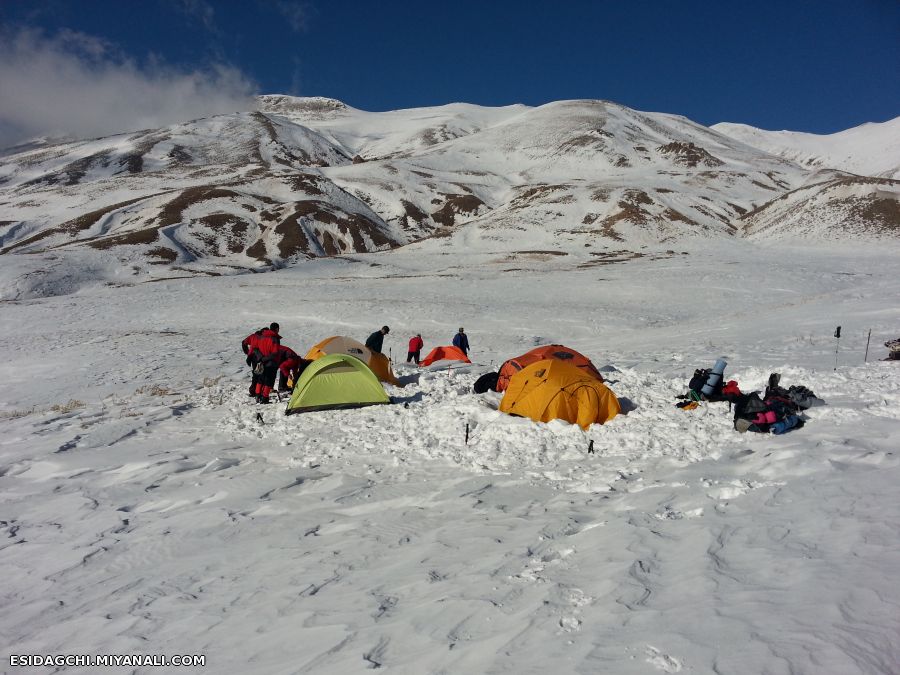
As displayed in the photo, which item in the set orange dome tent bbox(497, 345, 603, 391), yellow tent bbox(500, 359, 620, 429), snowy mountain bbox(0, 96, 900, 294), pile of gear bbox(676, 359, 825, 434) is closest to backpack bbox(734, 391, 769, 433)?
pile of gear bbox(676, 359, 825, 434)

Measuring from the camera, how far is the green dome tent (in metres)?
11.7

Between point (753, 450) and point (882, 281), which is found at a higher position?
point (882, 281)

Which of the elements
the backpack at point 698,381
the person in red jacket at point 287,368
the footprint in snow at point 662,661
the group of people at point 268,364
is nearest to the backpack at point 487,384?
the backpack at point 698,381

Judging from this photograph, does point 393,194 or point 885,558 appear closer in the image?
point 885,558

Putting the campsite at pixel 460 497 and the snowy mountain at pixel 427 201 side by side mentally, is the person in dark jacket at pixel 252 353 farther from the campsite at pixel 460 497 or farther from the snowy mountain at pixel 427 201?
the snowy mountain at pixel 427 201

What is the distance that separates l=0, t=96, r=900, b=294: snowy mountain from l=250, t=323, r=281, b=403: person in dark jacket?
47688 millimetres

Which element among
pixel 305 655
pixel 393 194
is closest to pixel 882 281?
pixel 305 655

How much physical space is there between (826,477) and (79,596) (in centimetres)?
895

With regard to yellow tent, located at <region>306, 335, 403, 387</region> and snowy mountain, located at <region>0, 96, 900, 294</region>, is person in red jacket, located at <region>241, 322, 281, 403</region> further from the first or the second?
snowy mountain, located at <region>0, 96, 900, 294</region>

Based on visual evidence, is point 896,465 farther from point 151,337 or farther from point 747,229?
point 747,229

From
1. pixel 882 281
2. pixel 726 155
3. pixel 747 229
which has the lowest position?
pixel 882 281

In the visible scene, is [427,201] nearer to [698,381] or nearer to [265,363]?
[265,363]

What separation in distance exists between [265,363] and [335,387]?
2162 millimetres

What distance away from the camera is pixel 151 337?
78.6 ft
